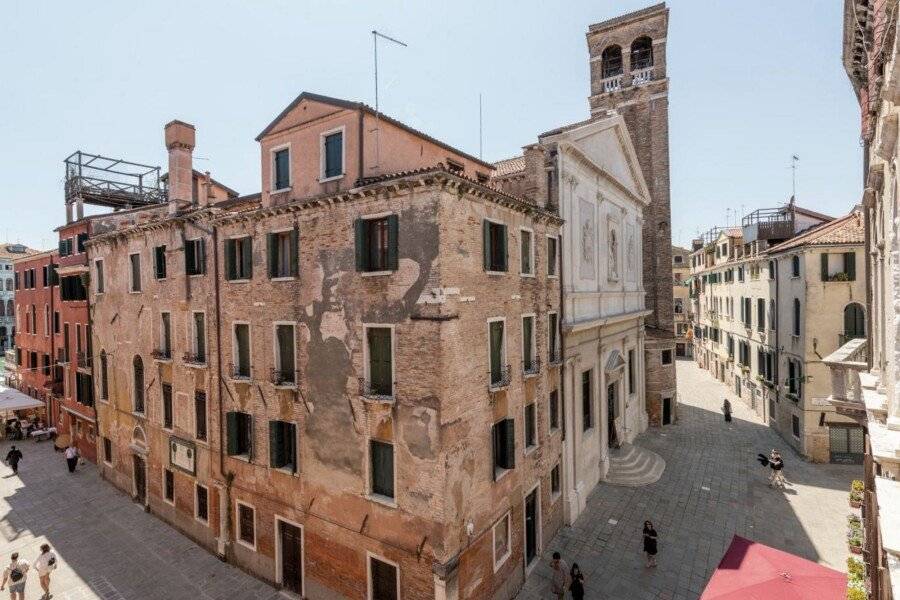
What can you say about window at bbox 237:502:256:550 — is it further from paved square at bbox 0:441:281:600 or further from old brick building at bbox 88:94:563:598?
paved square at bbox 0:441:281:600

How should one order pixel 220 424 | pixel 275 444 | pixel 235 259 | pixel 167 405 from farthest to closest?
pixel 167 405
pixel 220 424
pixel 235 259
pixel 275 444

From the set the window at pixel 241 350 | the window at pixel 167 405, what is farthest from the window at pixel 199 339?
the window at pixel 167 405

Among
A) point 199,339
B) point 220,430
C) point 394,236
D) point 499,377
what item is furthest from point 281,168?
point 499,377

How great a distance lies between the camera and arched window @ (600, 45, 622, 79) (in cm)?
3045

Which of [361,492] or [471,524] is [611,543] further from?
[361,492]

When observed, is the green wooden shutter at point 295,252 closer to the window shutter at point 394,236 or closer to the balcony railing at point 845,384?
the window shutter at point 394,236

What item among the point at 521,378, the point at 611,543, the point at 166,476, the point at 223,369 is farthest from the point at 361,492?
the point at 166,476

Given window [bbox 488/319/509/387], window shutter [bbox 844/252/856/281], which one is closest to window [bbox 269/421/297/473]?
window [bbox 488/319/509/387]

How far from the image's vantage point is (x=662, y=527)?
654 inches

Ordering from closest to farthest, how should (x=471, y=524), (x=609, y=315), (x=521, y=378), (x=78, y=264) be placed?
1. (x=471, y=524)
2. (x=521, y=378)
3. (x=609, y=315)
4. (x=78, y=264)

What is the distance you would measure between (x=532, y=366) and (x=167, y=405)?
1508cm

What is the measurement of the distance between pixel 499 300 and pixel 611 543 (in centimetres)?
996

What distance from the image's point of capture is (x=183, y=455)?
17359 millimetres

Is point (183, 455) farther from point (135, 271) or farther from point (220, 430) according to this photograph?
point (135, 271)
